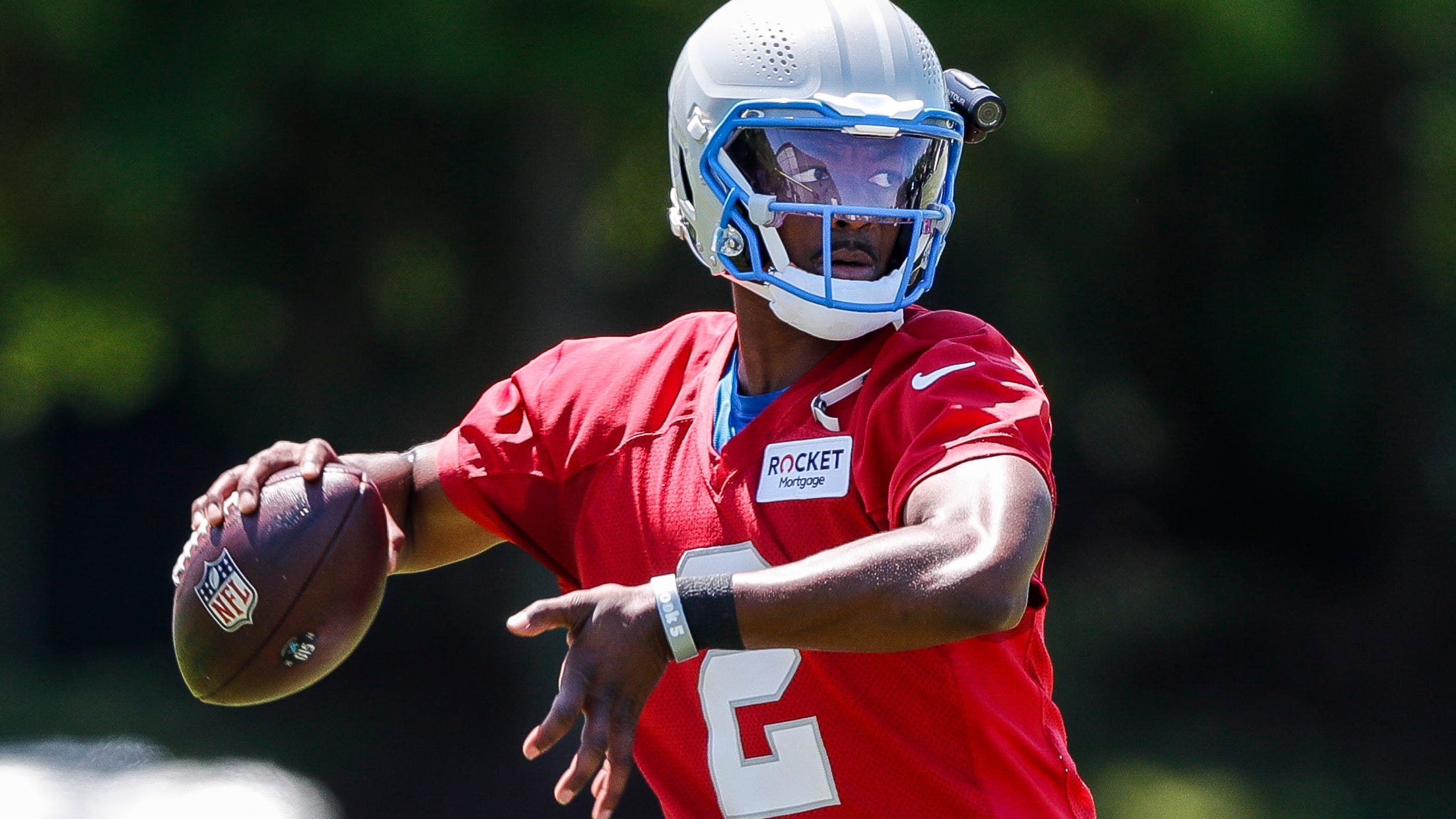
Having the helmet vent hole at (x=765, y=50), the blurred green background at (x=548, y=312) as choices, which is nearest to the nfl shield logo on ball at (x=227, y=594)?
the helmet vent hole at (x=765, y=50)

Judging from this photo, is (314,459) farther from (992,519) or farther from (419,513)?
(992,519)

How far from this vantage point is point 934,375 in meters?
2.03

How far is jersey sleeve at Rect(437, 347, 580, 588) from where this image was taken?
2.50 meters

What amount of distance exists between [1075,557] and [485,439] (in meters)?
5.54

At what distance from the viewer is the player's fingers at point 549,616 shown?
1.62 meters

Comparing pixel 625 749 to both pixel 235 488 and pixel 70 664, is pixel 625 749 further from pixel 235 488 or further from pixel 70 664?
pixel 70 664

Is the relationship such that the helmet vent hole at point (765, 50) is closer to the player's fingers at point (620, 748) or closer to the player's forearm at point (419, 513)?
the player's forearm at point (419, 513)

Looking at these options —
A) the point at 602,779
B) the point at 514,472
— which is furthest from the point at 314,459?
the point at 602,779

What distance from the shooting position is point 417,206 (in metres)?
7.07

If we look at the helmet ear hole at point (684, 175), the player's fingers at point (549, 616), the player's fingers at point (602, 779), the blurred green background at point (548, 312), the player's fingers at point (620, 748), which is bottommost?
the blurred green background at point (548, 312)

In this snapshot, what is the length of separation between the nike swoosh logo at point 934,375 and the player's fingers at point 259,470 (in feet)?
3.24

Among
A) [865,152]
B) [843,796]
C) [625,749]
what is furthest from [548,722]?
[865,152]

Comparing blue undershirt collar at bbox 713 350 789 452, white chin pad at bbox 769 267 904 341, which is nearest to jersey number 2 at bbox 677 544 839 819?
blue undershirt collar at bbox 713 350 789 452

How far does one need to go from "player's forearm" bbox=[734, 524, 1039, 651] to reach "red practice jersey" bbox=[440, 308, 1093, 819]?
0.20 m
